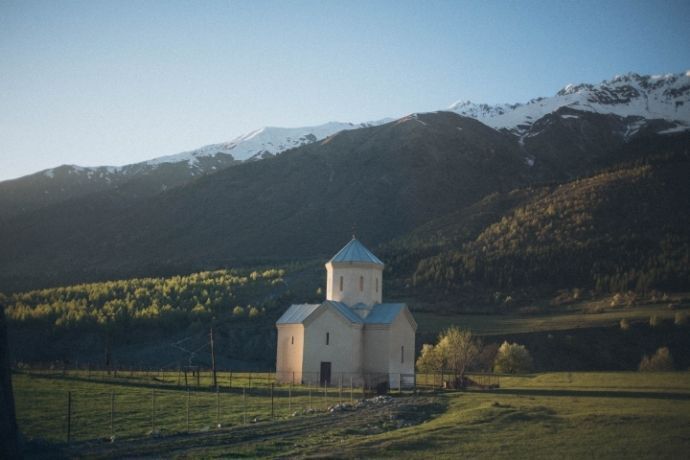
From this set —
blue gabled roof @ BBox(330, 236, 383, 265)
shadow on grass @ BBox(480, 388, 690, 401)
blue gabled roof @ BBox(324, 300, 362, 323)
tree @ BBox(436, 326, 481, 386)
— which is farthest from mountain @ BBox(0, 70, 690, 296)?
shadow on grass @ BBox(480, 388, 690, 401)

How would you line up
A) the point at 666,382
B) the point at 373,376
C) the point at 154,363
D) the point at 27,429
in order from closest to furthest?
the point at 27,429 → the point at 666,382 → the point at 373,376 → the point at 154,363

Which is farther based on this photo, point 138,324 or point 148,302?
point 148,302

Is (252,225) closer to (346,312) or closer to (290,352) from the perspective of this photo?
(290,352)

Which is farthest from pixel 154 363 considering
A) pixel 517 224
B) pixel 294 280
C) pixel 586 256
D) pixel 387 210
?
pixel 387 210

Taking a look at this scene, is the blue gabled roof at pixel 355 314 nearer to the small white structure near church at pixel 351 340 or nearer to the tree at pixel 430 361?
the small white structure near church at pixel 351 340

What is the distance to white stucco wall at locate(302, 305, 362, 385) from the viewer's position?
169ft

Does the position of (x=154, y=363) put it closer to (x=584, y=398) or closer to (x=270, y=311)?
(x=270, y=311)

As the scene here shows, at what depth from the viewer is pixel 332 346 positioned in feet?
171

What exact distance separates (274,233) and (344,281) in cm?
11459

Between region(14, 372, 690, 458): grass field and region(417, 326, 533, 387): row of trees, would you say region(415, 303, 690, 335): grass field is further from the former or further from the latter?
region(14, 372, 690, 458): grass field

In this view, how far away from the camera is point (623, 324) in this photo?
84.6 m

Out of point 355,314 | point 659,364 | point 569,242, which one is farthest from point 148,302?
point 569,242

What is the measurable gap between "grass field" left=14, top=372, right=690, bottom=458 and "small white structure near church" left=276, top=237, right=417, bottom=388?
8182 millimetres

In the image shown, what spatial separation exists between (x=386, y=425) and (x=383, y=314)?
2286 centimetres
